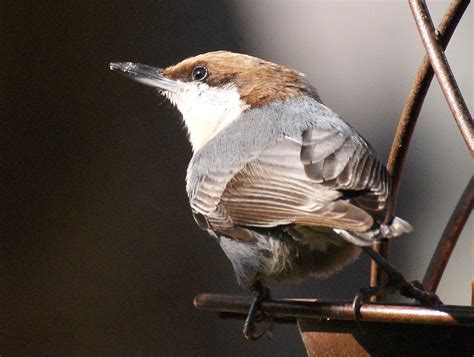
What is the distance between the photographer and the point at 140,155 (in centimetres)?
492

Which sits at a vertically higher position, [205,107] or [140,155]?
[205,107]

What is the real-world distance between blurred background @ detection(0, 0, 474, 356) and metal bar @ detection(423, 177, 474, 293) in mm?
1610

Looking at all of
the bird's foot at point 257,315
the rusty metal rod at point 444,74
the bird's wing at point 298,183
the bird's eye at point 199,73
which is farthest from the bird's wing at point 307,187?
the bird's eye at point 199,73

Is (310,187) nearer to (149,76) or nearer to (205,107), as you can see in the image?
(205,107)

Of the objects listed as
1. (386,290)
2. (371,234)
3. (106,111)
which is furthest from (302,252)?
(106,111)

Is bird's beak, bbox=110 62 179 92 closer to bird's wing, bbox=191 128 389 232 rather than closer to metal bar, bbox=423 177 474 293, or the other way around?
bird's wing, bbox=191 128 389 232

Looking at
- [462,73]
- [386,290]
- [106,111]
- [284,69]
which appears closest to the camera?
[386,290]

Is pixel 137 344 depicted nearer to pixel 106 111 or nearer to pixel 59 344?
pixel 59 344

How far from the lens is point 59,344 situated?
4.75 metres

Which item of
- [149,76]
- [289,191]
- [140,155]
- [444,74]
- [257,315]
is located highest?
[444,74]

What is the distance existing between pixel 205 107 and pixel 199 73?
122 millimetres

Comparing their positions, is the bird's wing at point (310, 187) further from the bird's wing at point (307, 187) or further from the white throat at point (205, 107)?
the white throat at point (205, 107)

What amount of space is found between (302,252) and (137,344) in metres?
2.15

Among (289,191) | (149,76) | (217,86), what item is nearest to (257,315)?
(289,191)
